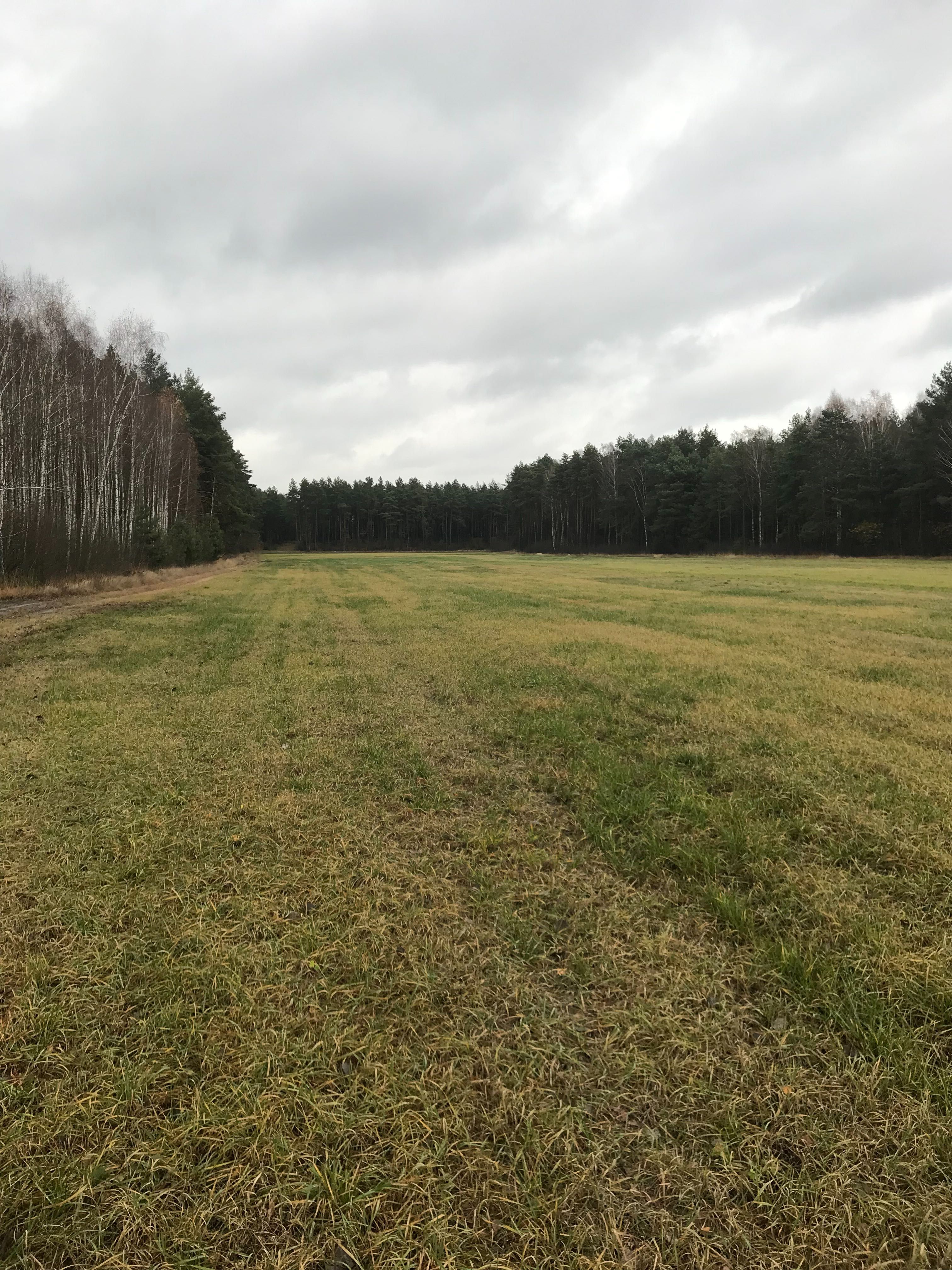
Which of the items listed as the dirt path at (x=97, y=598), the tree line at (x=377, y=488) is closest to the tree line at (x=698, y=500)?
the tree line at (x=377, y=488)

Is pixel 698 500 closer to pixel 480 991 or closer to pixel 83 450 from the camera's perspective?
pixel 83 450

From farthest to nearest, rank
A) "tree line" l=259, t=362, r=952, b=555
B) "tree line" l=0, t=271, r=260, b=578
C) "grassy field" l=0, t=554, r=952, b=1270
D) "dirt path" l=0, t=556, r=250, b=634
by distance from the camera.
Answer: "tree line" l=259, t=362, r=952, b=555 → "tree line" l=0, t=271, r=260, b=578 → "dirt path" l=0, t=556, r=250, b=634 → "grassy field" l=0, t=554, r=952, b=1270

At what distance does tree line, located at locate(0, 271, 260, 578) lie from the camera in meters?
23.2

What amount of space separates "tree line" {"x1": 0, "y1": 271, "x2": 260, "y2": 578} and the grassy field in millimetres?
21746

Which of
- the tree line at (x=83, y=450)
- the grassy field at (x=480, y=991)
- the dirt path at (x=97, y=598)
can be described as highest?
the tree line at (x=83, y=450)

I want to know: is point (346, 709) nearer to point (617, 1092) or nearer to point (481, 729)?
point (481, 729)

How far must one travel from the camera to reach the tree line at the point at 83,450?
23.2 meters

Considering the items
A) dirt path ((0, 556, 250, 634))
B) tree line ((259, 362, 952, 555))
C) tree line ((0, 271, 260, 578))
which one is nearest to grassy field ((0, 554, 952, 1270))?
dirt path ((0, 556, 250, 634))

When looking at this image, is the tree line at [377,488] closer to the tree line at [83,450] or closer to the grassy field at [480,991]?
the tree line at [83,450]

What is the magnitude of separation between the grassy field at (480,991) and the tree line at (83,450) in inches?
856

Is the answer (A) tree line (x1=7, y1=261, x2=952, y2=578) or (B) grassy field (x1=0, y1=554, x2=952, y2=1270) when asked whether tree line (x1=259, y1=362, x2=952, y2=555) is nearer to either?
(A) tree line (x1=7, y1=261, x2=952, y2=578)

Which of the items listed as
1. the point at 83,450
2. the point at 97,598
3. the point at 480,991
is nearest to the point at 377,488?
the point at 83,450

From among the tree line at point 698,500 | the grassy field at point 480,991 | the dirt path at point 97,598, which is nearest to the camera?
the grassy field at point 480,991

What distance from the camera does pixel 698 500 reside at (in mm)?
73625
